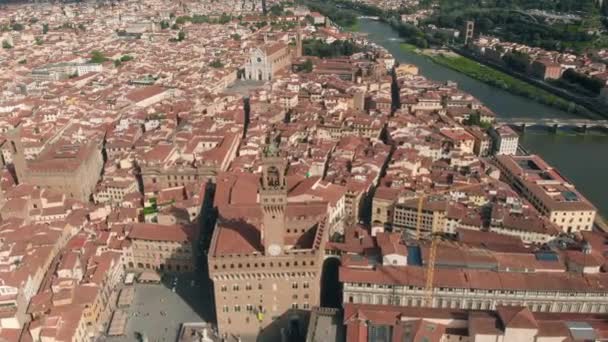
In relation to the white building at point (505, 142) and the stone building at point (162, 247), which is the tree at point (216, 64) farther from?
the stone building at point (162, 247)

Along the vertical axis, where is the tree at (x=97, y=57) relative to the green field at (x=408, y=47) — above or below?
above

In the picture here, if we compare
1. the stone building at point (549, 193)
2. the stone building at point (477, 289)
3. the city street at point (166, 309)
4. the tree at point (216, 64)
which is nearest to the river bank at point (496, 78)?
the stone building at point (549, 193)

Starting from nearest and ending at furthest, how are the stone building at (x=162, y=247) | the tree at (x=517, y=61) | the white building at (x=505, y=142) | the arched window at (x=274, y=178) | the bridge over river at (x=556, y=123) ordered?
the arched window at (x=274, y=178) → the stone building at (x=162, y=247) → the white building at (x=505, y=142) → the bridge over river at (x=556, y=123) → the tree at (x=517, y=61)

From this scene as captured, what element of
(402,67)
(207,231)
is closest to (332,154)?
(207,231)

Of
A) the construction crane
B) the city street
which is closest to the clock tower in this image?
the city street

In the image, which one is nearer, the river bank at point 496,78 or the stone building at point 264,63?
the river bank at point 496,78

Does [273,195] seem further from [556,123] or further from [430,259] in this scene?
[556,123]

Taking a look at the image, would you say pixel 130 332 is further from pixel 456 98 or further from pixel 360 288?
pixel 456 98

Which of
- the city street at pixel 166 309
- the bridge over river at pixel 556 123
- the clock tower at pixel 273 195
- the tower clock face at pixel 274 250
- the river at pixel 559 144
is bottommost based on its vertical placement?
the city street at pixel 166 309

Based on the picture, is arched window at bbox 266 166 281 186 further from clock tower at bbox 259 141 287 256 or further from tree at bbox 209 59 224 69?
tree at bbox 209 59 224 69
